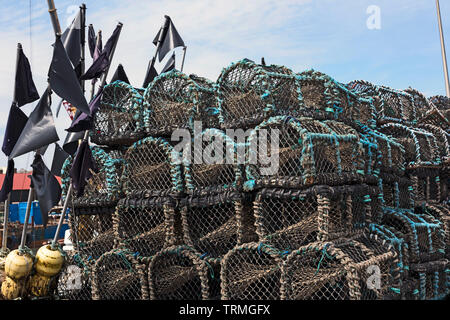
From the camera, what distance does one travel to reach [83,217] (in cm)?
478

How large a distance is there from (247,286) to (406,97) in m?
3.73

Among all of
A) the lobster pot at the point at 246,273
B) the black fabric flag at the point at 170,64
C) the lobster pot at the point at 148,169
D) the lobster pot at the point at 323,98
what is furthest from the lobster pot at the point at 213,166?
the black fabric flag at the point at 170,64

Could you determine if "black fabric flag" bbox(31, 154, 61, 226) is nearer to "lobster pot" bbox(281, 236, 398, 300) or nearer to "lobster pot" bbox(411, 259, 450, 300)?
"lobster pot" bbox(281, 236, 398, 300)

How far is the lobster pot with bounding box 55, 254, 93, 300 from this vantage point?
14.6ft

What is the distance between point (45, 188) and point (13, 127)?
25.7 inches

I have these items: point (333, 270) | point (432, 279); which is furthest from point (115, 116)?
point (432, 279)

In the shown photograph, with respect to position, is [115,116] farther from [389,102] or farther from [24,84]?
[389,102]

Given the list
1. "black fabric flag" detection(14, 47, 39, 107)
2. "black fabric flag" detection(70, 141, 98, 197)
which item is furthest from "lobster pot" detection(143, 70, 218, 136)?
"black fabric flag" detection(14, 47, 39, 107)

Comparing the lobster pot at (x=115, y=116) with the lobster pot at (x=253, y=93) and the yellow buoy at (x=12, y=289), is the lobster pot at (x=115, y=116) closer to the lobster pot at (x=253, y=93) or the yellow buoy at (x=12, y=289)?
the lobster pot at (x=253, y=93)

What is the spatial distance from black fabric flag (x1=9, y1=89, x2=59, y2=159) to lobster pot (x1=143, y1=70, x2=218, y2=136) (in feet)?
2.80
